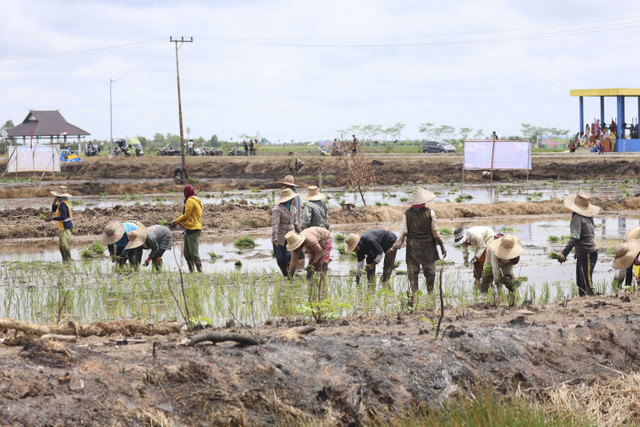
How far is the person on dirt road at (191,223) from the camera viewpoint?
1296 cm

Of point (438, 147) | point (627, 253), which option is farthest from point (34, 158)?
point (627, 253)

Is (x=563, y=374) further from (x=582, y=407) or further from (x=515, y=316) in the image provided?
(x=515, y=316)

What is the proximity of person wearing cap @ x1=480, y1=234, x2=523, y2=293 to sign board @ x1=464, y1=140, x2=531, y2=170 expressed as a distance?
22.9 metres

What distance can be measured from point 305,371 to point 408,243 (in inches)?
190

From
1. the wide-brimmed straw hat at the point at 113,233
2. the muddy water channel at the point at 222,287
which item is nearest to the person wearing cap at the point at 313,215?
the muddy water channel at the point at 222,287

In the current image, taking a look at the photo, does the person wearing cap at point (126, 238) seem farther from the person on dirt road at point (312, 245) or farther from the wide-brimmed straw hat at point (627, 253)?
the wide-brimmed straw hat at point (627, 253)

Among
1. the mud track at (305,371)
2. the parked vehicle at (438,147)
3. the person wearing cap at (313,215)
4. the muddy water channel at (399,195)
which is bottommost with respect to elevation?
the mud track at (305,371)

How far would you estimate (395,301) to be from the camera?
33.0ft

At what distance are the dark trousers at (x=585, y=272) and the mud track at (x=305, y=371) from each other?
2.82 m

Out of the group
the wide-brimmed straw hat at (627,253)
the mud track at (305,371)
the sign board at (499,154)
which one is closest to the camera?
the mud track at (305,371)

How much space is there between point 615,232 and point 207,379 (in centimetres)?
1538

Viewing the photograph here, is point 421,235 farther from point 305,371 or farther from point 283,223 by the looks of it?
point 305,371

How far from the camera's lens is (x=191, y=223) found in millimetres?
13047

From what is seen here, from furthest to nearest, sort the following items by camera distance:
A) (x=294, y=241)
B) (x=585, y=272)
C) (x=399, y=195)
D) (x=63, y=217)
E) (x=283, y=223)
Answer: (x=399, y=195) < (x=63, y=217) < (x=283, y=223) < (x=294, y=241) < (x=585, y=272)
